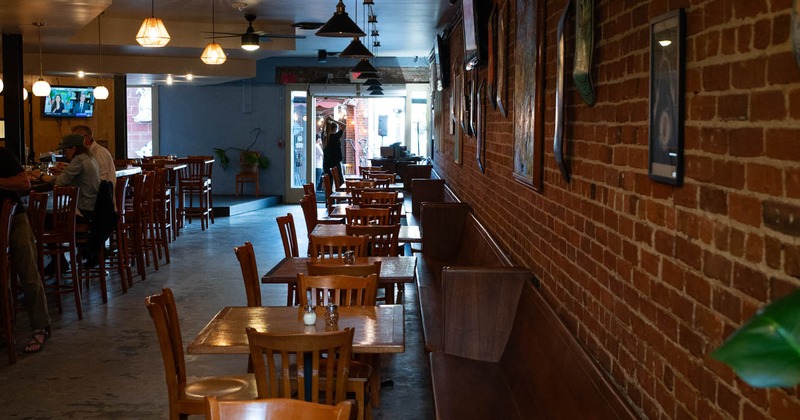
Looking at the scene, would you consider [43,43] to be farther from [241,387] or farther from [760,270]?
[760,270]

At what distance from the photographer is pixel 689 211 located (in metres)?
2.22

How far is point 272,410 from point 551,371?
1508 millimetres

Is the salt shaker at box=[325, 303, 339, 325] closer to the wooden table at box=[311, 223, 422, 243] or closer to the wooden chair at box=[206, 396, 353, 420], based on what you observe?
the wooden chair at box=[206, 396, 353, 420]

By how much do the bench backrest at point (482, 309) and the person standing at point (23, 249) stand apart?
3.12 m

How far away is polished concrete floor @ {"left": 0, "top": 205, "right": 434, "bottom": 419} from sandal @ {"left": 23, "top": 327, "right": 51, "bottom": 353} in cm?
6

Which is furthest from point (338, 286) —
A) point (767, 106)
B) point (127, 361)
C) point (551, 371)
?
point (767, 106)

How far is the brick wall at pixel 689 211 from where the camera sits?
175cm

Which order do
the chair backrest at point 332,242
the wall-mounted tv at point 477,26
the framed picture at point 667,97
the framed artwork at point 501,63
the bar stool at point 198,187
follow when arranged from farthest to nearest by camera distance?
the bar stool at point 198,187 → the wall-mounted tv at point 477,26 → the framed artwork at point 501,63 → the chair backrest at point 332,242 → the framed picture at point 667,97

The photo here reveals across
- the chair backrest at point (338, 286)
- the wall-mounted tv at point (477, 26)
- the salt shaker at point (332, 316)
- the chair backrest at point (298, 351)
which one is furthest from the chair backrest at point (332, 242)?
the chair backrest at point (298, 351)

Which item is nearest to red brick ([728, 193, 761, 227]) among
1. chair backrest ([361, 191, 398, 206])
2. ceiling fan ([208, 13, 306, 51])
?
chair backrest ([361, 191, 398, 206])

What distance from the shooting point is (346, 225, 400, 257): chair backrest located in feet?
20.8

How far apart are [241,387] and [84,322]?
3860mm

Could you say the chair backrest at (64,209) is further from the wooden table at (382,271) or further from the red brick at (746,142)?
the red brick at (746,142)

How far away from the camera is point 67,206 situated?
735 centimetres
